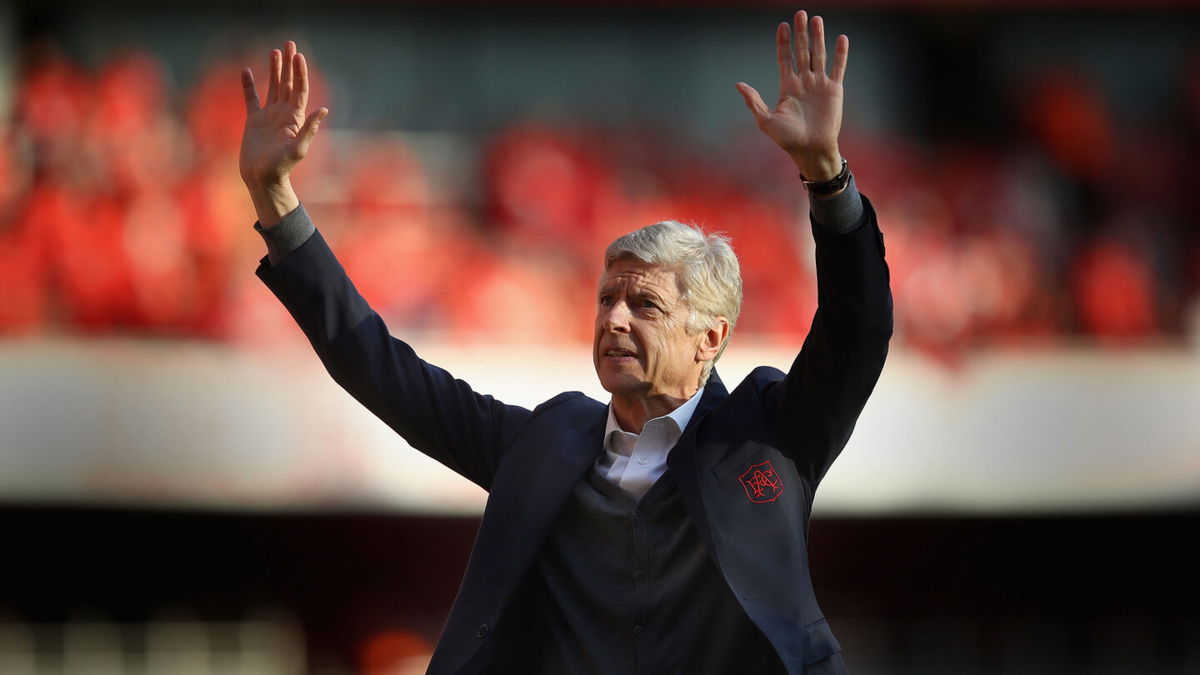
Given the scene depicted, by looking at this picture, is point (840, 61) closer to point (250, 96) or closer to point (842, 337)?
point (842, 337)

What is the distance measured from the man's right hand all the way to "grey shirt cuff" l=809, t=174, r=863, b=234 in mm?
855

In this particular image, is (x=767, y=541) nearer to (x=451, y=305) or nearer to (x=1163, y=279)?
(x=451, y=305)

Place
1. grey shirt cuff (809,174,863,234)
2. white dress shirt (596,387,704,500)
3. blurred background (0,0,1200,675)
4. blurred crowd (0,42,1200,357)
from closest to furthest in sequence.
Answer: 1. grey shirt cuff (809,174,863,234)
2. white dress shirt (596,387,704,500)
3. blurred background (0,0,1200,675)
4. blurred crowd (0,42,1200,357)

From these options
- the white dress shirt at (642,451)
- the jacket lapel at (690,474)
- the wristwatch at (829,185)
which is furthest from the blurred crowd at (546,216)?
the wristwatch at (829,185)

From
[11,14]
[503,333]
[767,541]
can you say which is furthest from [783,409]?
[11,14]

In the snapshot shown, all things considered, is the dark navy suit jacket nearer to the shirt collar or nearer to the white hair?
the shirt collar

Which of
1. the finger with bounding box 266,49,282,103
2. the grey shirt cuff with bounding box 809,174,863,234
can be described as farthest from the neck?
the finger with bounding box 266,49,282,103

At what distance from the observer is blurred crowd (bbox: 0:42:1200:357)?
7156 mm

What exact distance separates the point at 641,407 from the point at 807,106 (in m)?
0.61

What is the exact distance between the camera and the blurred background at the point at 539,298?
6898 mm

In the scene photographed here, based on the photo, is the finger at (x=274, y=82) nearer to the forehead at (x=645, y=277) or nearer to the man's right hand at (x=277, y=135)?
the man's right hand at (x=277, y=135)

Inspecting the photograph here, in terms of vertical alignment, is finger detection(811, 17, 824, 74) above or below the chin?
above

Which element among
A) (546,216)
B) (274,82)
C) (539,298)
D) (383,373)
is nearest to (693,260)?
(383,373)

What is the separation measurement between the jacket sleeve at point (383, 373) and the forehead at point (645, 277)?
33 cm
